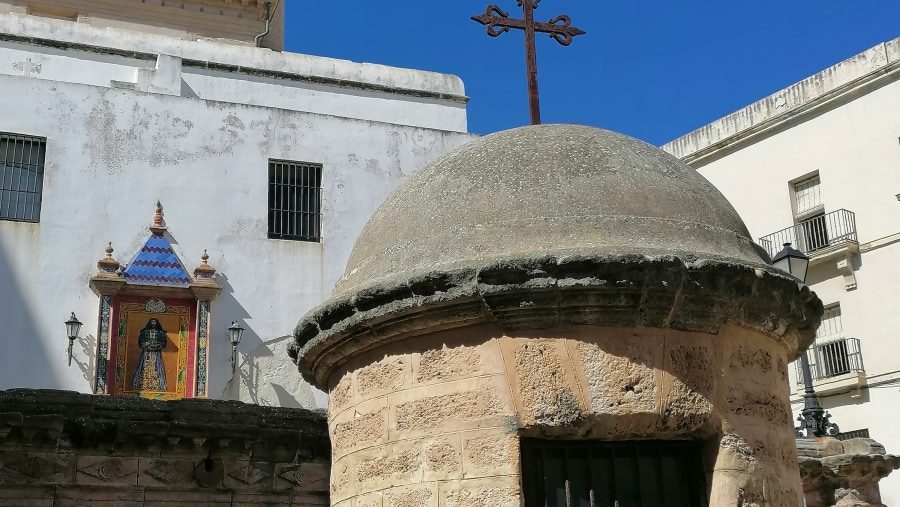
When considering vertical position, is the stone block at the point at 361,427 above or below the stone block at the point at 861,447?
below

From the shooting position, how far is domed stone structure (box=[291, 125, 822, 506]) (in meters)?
3.90

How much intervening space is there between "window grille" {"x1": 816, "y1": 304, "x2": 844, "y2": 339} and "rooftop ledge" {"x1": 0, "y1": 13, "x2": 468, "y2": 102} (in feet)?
28.4

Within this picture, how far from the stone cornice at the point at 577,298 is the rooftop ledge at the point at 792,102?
18.4m

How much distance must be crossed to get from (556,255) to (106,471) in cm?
716

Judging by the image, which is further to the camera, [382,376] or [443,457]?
[382,376]

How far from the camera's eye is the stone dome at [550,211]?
13.3ft

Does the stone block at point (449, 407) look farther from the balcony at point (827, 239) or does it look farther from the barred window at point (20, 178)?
the balcony at point (827, 239)

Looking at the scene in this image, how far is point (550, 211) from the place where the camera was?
411 cm

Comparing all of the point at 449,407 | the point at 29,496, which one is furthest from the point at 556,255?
the point at 29,496

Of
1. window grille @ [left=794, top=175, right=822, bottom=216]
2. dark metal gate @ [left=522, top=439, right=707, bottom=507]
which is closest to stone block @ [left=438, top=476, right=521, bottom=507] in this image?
dark metal gate @ [left=522, top=439, right=707, bottom=507]

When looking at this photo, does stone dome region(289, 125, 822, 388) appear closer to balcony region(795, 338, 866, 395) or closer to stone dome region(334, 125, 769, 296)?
stone dome region(334, 125, 769, 296)

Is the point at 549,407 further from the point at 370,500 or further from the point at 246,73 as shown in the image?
the point at 246,73

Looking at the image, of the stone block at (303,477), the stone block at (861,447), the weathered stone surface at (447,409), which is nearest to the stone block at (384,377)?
the weathered stone surface at (447,409)

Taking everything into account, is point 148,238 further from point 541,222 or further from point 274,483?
point 541,222
